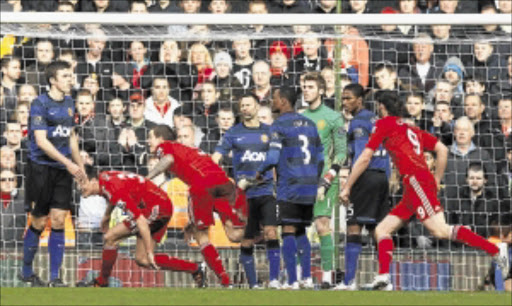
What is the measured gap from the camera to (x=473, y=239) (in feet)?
35.7

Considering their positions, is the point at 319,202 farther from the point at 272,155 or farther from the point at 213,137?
the point at 213,137

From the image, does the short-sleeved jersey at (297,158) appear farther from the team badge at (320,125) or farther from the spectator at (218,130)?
the spectator at (218,130)

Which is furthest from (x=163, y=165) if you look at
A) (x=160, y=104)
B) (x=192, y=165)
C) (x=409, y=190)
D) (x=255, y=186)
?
(x=409, y=190)

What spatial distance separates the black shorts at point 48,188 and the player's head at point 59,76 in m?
0.65

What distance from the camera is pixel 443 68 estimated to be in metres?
13.1

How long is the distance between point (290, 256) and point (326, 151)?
102 cm

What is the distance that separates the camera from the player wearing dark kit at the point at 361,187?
1142cm

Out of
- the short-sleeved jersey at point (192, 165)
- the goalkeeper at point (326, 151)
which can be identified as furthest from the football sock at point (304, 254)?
the short-sleeved jersey at point (192, 165)

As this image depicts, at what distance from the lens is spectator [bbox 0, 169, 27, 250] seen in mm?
12586

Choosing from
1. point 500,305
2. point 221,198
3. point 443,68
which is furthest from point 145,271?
point 500,305

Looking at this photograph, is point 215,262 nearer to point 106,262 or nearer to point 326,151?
point 106,262

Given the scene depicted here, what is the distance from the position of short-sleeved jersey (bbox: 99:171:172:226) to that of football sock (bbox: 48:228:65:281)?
506 mm

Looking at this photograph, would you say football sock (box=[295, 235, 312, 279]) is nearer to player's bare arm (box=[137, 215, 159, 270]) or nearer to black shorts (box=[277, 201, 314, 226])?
black shorts (box=[277, 201, 314, 226])

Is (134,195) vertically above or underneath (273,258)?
above
